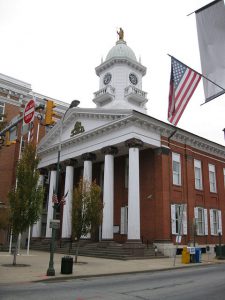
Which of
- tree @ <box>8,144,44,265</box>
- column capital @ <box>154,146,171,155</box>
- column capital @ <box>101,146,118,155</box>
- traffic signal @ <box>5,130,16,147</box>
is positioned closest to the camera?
traffic signal @ <box>5,130,16,147</box>

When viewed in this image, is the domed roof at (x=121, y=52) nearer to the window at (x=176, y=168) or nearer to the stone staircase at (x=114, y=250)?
the window at (x=176, y=168)

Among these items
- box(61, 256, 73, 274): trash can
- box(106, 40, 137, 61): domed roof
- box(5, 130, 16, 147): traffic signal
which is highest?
box(106, 40, 137, 61): domed roof

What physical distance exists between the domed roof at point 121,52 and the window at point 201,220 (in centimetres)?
2326

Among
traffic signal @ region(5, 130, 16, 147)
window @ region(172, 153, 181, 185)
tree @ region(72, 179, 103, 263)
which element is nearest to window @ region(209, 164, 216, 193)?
window @ region(172, 153, 181, 185)

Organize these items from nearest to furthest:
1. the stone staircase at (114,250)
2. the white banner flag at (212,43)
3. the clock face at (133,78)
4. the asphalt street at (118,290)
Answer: the white banner flag at (212,43) < the asphalt street at (118,290) < the stone staircase at (114,250) < the clock face at (133,78)

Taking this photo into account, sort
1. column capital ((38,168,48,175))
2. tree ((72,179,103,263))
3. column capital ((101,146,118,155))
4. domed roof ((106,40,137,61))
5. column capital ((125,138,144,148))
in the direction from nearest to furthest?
1. tree ((72,179,103,263))
2. column capital ((125,138,144,148))
3. column capital ((101,146,118,155))
4. column capital ((38,168,48,175))
5. domed roof ((106,40,137,61))

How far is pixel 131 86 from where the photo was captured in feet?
140

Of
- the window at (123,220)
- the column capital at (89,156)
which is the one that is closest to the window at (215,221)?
the window at (123,220)

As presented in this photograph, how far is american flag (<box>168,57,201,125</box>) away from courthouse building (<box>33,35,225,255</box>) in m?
6.85

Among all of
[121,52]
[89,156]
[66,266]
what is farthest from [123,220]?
[121,52]

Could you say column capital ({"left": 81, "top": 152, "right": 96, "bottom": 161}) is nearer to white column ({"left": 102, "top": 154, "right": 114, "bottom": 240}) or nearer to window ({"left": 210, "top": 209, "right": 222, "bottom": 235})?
white column ({"left": 102, "top": 154, "right": 114, "bottom": 240})

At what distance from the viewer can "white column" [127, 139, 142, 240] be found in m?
25.1

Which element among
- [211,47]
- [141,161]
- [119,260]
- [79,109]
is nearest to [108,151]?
[141,161]

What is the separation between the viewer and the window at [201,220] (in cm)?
3173
